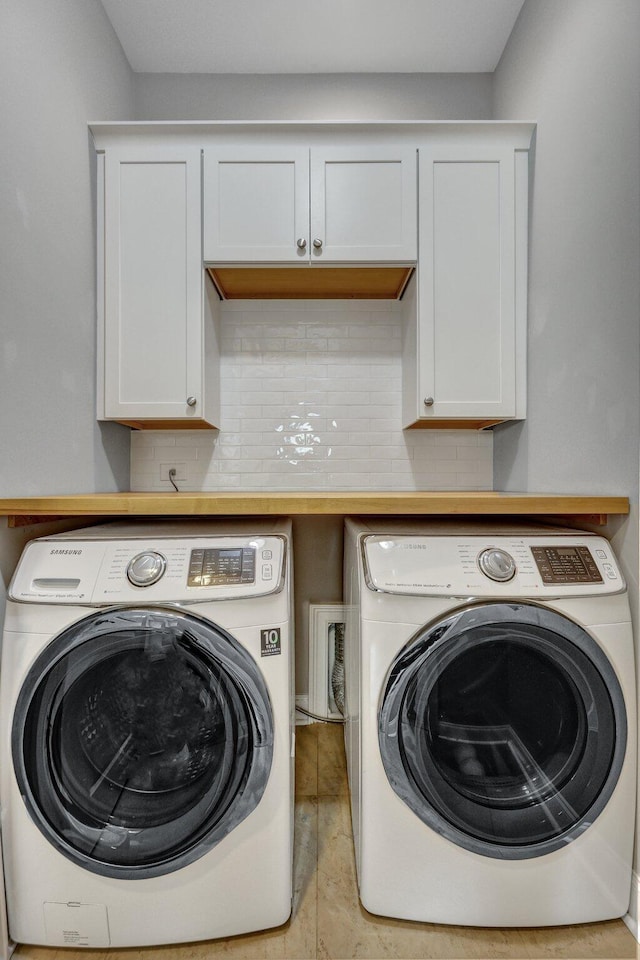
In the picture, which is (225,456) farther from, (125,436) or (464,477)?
(464,477)

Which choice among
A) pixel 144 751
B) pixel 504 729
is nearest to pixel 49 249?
pixel 144 751

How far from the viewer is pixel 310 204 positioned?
180 centimetres

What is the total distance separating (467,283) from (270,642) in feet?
4.89

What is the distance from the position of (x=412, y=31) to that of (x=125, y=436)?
6.65ft

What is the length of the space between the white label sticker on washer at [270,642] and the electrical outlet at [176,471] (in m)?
1.20

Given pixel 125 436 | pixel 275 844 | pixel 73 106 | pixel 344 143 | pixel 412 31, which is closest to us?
pixel 275 844

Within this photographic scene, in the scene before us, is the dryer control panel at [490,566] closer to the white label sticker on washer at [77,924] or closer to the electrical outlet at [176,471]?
the white label sticker on washer at [77,924]

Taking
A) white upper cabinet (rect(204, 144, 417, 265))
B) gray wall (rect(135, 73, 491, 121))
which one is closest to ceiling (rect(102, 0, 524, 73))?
gray wall (rect(135, 73, 491, 121))

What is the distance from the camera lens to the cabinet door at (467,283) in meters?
1.80

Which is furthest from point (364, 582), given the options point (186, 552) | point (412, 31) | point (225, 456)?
point (412, 31)

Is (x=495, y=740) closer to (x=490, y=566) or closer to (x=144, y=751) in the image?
(x=490, y=566)

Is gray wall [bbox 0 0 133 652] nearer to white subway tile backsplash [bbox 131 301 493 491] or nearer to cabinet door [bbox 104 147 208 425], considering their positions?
cabinet door [bbox 104 147 208 425]

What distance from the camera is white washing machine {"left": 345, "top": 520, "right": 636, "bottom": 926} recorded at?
1121 mm

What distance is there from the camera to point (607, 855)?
114 centimetres
